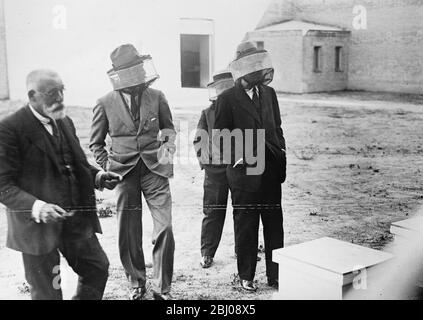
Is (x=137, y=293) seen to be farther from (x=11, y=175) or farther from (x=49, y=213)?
(x=11, y=175)

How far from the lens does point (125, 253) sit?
3.62 meters

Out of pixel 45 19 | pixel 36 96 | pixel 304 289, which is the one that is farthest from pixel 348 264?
pixel 45 19

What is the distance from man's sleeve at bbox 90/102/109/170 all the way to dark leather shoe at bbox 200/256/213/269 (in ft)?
3.70

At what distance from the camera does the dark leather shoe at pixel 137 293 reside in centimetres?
360

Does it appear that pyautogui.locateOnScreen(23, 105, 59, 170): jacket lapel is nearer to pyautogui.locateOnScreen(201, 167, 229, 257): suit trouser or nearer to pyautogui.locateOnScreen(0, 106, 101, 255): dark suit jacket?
pyautogui.locateOnScreen(0, 106, 101, 255): dark suit jacket

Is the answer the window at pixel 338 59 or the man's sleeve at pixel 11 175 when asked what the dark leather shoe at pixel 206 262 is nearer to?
the man's sleeve at pixel 11 175

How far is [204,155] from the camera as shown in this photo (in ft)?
13.9

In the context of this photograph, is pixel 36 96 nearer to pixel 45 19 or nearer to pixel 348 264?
pixel 45 19

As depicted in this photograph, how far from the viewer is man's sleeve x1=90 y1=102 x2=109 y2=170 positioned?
3.54m

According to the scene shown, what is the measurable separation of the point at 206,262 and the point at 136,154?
110 centimetres

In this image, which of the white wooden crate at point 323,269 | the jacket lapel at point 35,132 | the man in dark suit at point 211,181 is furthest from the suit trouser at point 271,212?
the jacket lapel at point 35,132

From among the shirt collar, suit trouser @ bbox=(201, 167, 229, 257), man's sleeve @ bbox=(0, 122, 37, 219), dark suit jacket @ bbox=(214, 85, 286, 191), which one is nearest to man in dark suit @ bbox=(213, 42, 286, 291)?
dark suit jacket @ bbox=(214, 85, 286, 191)

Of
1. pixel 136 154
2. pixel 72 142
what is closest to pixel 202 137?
pixel 136 154
